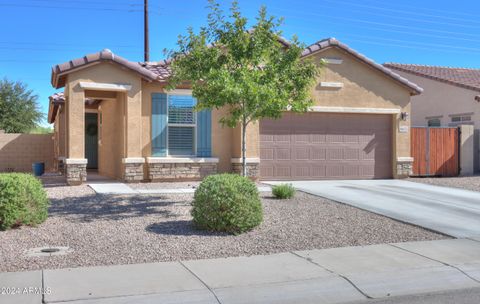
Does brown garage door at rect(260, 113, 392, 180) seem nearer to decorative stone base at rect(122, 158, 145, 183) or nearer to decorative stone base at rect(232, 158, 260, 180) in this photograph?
decorative stone base at rect(232, 158, 260, 180)

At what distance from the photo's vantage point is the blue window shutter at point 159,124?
1544cm

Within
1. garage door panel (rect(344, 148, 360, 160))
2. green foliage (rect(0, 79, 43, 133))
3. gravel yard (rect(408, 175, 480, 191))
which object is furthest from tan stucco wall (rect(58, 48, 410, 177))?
green foliage (rect(0, 79, 43, 133))

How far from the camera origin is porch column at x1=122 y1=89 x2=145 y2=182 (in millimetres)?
14914

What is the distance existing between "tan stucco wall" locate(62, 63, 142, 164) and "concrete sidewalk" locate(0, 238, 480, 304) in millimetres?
8559

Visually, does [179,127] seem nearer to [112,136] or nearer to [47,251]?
[112,136]

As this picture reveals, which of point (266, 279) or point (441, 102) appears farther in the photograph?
point (441, 102)

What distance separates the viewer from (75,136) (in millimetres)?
14344

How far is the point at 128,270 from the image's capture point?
638cm

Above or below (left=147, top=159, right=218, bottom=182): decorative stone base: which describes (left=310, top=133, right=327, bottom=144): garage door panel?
above

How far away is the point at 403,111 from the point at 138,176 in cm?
948

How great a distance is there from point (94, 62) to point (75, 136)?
2.16m

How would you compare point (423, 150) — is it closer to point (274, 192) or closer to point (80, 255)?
point (274, 192)

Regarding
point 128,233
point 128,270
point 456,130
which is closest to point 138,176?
point 128,233

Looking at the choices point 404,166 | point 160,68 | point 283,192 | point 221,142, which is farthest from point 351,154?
point 160,68
